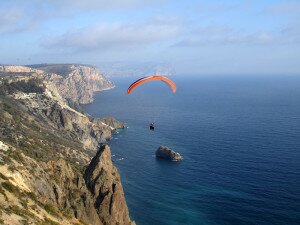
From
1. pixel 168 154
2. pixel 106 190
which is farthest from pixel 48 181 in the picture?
pixel 168 154

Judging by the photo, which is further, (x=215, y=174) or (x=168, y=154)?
(x=168, y=154)

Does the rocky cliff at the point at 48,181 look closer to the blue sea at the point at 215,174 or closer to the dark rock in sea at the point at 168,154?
the blue sea at the point at 215,174

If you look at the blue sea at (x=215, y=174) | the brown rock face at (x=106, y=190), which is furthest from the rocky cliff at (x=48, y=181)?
the blue sea at (x=215, y=174)

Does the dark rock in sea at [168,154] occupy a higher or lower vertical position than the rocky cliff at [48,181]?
lower

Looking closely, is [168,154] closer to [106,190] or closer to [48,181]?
[106,190]

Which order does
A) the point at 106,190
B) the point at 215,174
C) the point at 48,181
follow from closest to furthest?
the point at 48,181 < the point at 106,190 < the point at 215,174

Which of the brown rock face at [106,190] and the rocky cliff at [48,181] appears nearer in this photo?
the rocky cliff at [48,181]

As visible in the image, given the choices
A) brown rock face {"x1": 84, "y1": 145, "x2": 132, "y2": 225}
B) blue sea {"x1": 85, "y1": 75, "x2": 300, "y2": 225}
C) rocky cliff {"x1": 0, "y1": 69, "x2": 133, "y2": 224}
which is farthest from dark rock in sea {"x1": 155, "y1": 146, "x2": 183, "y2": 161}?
brown rock face {"x1": 84, "y1": 145, "x2": 132, "y2": 225}

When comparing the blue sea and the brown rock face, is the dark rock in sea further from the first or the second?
the brown rock face

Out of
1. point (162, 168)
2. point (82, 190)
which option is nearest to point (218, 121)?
point (162, 168)
